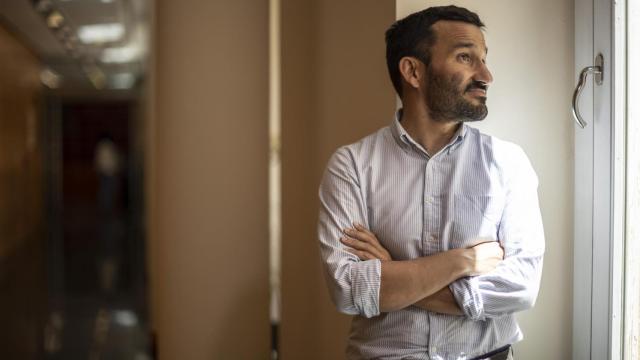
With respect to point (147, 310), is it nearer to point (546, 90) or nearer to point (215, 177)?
point (215, 177)

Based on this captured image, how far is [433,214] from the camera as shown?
1087 mm

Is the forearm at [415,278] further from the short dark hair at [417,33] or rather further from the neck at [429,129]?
the short dark hair at [417,33]

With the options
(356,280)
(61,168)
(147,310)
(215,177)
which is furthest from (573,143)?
(61,168)

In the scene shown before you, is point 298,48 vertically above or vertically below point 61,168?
above

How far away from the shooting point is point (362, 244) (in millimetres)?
1037

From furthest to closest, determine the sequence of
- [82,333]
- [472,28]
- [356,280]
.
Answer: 1. [82,333]
2. [472,28]
3. [356,280]

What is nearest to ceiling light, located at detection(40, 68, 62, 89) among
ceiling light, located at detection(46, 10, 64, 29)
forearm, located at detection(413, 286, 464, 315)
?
ceiling light, located at detection(46, 10, 64, 29)

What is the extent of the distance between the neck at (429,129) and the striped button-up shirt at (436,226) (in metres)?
0.02

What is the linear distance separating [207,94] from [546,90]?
34.1 inches

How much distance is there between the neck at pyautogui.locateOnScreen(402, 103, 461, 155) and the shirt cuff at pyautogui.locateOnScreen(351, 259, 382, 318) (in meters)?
0.32

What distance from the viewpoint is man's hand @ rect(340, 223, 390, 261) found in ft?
3.39

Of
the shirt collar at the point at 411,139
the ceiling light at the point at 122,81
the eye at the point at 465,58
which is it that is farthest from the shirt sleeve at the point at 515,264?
the ceiling light at the point at 122,81

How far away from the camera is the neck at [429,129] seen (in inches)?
43.8

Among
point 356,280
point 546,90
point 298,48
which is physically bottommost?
point 356,280
